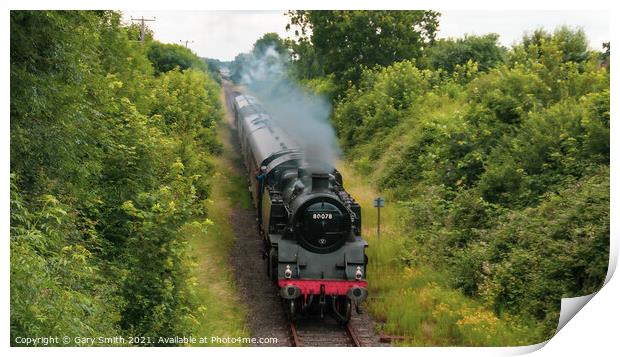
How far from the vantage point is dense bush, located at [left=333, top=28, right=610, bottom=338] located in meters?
12.4

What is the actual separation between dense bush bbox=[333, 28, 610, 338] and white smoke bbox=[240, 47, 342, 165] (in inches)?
28.9

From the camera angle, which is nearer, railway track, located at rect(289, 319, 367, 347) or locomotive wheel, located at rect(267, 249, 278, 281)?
railway track, located at rect(289, 319, 367, 347)

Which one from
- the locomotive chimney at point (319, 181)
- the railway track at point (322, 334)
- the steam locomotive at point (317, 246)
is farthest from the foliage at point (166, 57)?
the railway track at point (322, 334)

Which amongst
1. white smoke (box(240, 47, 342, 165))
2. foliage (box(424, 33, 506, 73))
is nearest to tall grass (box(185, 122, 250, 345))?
white smoke (box(240, 47, 342, 165))

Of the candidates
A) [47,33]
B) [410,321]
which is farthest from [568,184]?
[47,33]

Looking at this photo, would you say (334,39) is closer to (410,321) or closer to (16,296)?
(410,321)

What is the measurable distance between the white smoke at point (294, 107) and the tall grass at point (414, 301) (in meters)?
1.30

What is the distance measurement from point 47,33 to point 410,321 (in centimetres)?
779

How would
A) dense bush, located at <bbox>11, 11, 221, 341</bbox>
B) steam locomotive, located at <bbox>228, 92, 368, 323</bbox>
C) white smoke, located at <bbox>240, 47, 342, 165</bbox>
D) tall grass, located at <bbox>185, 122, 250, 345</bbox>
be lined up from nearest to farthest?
dense bush, located at <bbox>11, 11, 221, 341</bbox> < tall grass, located at <bbox>185, 122, 250, 345</bbox> < steam locomotive, located at <bbox>228, 92, 368, 323</bbox> < white smoke, located at <bbox>240, 47, 342, 165</bbox>

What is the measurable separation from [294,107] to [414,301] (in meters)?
8.93

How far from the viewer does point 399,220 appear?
1662 centimetres

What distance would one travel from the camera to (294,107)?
2084cm

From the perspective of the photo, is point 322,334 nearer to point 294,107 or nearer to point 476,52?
point 294,107

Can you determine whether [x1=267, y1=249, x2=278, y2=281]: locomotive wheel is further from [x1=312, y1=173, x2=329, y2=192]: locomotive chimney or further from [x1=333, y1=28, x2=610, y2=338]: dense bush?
[x1=333, y1=28, x2=610, y2=338]: dense bush
